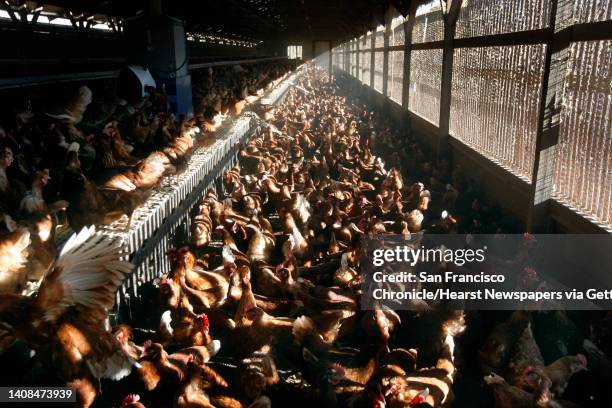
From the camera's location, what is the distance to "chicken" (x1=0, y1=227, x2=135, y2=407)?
201 cm

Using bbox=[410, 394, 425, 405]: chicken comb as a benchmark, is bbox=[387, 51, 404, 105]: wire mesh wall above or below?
above

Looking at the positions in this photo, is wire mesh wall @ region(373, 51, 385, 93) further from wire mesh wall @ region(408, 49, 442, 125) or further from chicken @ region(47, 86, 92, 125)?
chicken @ region(47, 86, 92, 125)

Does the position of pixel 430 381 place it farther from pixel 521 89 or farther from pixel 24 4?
pixel 24 4

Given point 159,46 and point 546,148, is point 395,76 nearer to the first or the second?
point 159,46

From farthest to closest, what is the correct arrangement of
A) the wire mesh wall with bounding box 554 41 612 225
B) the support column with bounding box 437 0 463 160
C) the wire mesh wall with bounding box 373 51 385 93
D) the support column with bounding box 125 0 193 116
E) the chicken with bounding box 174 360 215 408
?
the wire mesh wall with bounding box 373 51 385 93
the support column with bounding box 437 0 463 160
the support column with bounding box 125 0 193 116
the wire mesh wall with bounding box 554 41 612 225
the chicken with bounding box 174 360 215 408

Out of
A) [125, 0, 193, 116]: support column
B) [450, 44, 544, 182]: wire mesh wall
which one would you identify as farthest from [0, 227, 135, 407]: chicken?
[125, 0, 193, 116]: support column

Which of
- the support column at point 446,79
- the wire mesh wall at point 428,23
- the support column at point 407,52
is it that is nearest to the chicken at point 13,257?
the support column at point 446,79

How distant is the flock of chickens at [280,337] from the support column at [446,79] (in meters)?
4.08

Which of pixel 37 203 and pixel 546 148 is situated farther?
pixel 546 148

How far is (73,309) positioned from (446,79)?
8.12 m

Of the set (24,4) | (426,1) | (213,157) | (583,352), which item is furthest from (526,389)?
(426,1)

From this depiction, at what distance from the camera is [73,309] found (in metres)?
2.14

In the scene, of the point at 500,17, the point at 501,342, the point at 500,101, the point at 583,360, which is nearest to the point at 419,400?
the point at 501,342

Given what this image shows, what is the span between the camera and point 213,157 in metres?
6.64
